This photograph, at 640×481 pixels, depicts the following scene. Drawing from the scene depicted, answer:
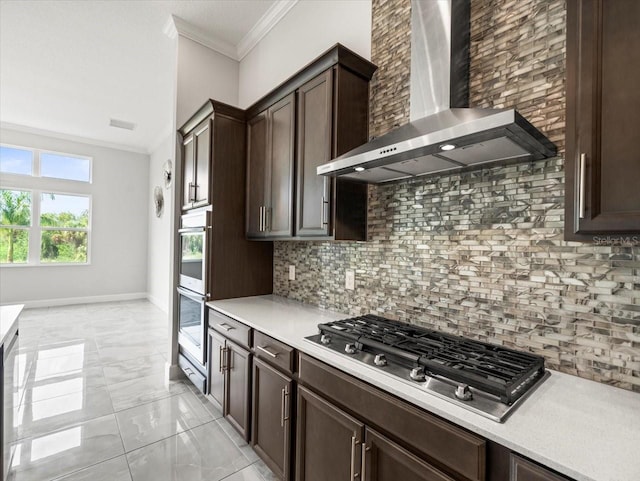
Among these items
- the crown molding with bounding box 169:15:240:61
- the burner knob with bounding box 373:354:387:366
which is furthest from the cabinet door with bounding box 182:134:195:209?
the burner knob with bounding box 373:354:387:366

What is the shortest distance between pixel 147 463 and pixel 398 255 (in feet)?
6.70

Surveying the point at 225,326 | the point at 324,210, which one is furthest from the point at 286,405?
the point at 324,210

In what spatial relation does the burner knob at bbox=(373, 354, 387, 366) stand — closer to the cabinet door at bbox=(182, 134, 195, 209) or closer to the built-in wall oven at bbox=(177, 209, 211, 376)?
the built-in wall oven at bbox=(177, 209, 211, 376)

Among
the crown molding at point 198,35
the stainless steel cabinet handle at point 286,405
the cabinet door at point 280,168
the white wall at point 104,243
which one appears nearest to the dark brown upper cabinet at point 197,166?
the cabinet door at point 280,168

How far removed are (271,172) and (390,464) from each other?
196 cm

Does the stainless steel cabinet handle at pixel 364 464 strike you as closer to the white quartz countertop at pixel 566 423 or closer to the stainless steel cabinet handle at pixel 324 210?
the white quartz countertop at pixel 566 423

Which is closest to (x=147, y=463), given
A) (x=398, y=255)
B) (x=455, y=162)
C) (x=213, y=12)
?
(x=398, y=255)

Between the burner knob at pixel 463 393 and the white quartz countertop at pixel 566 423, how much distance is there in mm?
43

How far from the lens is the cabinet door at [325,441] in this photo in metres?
1.26

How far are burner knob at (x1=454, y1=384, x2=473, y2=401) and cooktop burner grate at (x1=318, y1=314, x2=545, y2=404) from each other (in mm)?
52

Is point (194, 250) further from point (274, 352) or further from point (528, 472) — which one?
point (528, 472)

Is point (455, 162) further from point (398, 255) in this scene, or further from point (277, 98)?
point (277, 98)

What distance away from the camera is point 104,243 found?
22.1 ft

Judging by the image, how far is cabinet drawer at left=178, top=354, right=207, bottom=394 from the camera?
8.36 feet
